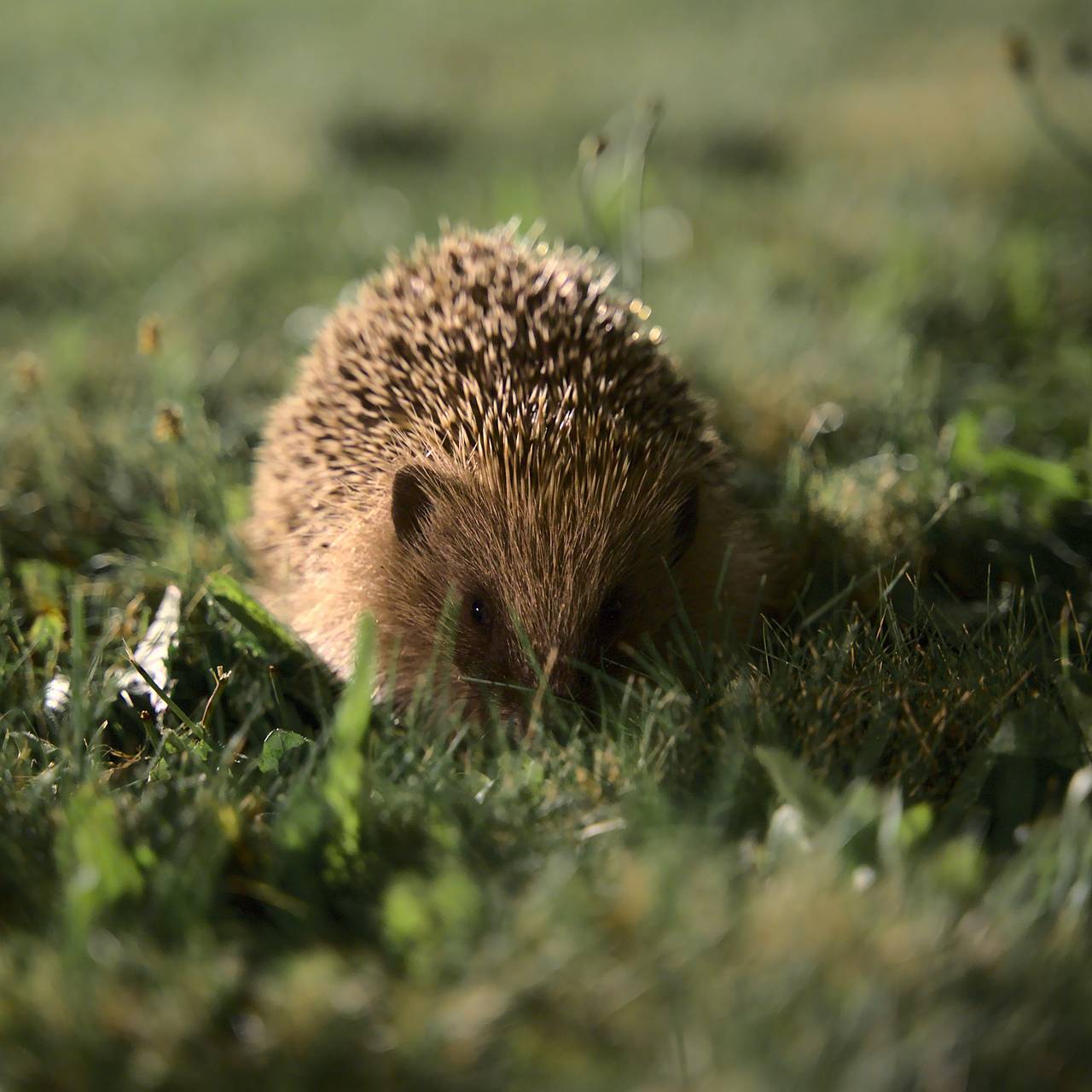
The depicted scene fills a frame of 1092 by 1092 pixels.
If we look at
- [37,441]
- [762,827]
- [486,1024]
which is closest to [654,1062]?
[486,1024]

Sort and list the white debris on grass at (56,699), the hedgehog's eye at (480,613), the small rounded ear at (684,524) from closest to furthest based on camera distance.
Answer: the white debris on grass at (56,699)
the hedgehog's eye at (480,613)
the small rounded ear at (684,524)

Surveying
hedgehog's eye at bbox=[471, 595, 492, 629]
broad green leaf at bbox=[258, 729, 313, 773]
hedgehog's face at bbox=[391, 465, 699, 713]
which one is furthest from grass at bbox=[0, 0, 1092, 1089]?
hedgehog's eye at bbox=[471, 595, 492, 629]

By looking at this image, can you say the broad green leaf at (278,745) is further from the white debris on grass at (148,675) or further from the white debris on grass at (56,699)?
the white debris on grass at (56,699)

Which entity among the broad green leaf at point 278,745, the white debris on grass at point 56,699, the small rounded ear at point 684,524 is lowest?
the broad green leaf at point 278,745

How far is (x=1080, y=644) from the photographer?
2188 millimetres

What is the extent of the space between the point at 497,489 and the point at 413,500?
8.9 inches

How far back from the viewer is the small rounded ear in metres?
2.69

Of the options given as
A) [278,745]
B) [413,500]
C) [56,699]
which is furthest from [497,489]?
[56,699]

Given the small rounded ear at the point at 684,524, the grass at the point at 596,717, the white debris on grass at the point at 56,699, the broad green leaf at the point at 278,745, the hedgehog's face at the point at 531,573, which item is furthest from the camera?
the small rounded ear at the point at 684,524

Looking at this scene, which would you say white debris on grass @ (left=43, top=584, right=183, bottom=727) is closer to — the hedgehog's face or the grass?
the grass

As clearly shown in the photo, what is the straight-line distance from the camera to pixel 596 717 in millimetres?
Result: 2291

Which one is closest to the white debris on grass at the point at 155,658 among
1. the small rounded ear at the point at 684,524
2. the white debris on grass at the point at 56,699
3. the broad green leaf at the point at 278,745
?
the white debris on grass at the point at 56,699

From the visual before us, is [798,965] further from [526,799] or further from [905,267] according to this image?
[905,267]

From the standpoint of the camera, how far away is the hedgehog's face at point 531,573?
8.00ft
